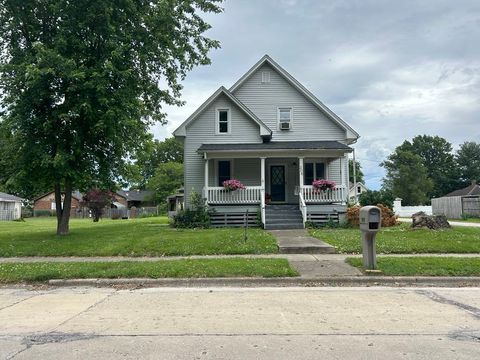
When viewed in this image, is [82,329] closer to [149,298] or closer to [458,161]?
[149,298]

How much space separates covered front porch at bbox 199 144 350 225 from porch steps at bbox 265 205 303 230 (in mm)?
272

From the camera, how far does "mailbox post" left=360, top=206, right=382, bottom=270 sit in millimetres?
9911

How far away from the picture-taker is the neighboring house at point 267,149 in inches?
851

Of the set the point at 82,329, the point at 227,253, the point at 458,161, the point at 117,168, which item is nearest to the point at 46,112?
the point at 117,168

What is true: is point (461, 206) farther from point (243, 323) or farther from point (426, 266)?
point (243, 323)

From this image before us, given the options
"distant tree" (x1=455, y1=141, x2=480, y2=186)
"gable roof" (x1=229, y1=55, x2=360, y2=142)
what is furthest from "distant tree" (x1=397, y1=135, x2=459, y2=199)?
"gable roof" (x1=229, y1=55, x2=360, y2=142)

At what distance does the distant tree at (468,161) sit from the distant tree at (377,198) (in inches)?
2928

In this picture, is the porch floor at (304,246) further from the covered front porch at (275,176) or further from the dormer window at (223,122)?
the dormer window at (223,122)

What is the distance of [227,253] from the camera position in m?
12.6

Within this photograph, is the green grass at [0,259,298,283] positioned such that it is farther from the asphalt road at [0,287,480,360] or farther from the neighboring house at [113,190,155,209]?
the neighboring house at [113,190,155,209]

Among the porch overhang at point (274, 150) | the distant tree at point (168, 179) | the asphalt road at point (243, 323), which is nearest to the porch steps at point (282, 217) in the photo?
the porch overhang at point (274, 150)

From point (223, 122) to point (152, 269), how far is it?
14.6 meters

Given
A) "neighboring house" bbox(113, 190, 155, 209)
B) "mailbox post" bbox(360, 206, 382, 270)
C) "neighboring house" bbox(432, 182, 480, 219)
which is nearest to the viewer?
"mailbox post" bbox(360, 206, 382, 270)

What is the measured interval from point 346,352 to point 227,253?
7.76 m
